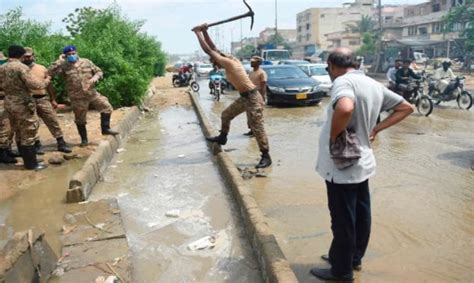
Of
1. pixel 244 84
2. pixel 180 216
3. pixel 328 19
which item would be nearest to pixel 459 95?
pixel 244 84

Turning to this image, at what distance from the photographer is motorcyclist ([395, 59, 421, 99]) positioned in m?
11.2

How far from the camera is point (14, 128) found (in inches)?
246

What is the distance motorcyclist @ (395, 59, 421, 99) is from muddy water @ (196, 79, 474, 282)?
91.9 inches

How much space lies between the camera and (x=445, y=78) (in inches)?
498

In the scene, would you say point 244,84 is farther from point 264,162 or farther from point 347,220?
point 347,220

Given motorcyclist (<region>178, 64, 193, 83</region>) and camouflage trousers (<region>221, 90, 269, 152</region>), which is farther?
motorcyclist (<region>178, 64, 193, 83</region>)

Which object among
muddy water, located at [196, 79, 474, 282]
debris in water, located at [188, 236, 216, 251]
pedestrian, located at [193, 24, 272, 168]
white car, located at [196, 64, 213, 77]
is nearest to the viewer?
muddy water, located at [196, 79, 474, 282]

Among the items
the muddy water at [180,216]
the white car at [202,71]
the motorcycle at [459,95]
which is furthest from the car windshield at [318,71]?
the white car at [202,71]

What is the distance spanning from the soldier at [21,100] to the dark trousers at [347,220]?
4.83m

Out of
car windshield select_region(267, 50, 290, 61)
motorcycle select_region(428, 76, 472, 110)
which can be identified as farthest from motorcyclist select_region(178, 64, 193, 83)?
motorcycle select_region(428, 76, 472, 110)

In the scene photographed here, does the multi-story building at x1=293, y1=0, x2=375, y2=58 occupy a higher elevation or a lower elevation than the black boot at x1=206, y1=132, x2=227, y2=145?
higher

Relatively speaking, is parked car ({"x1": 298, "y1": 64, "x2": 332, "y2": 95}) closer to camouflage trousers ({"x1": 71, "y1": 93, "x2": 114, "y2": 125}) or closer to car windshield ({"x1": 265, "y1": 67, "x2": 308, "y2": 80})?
car windshield ({"x1": 265, "y1": 67, "x2": 308, "y2": 80})

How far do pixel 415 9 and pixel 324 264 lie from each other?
6509cm

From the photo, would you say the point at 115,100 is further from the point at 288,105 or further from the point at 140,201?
the point at 140,201
